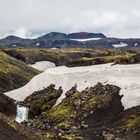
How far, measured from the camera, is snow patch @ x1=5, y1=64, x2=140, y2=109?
79.0 meters

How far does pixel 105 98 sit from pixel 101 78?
10.4 m

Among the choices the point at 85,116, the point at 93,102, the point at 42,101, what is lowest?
the point at 85,116

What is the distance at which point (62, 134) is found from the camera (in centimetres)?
6384

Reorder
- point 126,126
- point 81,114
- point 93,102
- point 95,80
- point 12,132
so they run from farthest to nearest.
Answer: point 95,80, point 93,102, point 81,114, point 126,126, point 12,132

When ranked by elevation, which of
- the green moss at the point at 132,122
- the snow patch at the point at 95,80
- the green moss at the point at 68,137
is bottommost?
the green moss at the point at 68,137

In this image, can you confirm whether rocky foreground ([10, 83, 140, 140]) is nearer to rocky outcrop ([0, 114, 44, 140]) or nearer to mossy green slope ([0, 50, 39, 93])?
rocky outcrop ([0, 114, 44, 140])

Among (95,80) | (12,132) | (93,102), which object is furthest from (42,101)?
(12,132)

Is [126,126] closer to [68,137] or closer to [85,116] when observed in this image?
[85,116]

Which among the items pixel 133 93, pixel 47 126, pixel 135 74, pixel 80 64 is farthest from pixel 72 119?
pixel 80 64

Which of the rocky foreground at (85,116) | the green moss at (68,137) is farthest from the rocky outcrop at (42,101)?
the green moss at (68,137)

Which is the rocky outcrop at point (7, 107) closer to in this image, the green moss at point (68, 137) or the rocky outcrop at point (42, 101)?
the rocky outcrop at point (42, 101)

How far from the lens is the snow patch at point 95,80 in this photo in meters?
79.0

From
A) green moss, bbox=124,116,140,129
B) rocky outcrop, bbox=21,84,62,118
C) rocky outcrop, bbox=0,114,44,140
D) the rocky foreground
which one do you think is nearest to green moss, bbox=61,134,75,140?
the rocky foreground

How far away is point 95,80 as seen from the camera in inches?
3573
